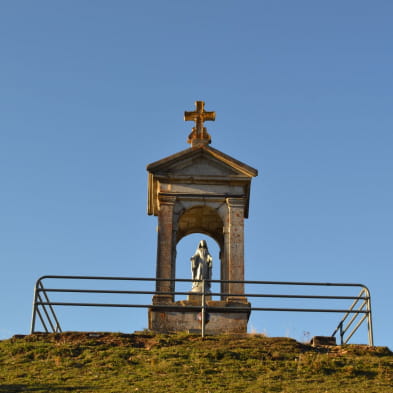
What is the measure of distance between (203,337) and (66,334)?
2.70 meters

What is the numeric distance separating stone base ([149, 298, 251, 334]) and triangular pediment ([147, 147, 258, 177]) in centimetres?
352

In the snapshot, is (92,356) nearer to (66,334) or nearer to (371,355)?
(66,334)

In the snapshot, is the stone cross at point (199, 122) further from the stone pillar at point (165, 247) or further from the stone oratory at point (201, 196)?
Result: the stone pillar at point (165, 247)

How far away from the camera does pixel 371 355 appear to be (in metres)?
17.4

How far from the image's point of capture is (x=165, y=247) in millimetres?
21609

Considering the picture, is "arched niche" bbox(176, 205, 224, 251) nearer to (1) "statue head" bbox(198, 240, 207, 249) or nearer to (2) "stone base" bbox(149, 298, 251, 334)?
(1) "statue head" bbox(198, 240, 207, 249)

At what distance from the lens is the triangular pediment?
880 inches

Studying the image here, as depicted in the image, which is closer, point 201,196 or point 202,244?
point 201,196

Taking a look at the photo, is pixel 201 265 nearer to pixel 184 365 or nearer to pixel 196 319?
pixel 196 319

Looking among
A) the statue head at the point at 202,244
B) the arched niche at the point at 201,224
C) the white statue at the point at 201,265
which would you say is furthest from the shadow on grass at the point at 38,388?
the arched niche at the point at 201,224

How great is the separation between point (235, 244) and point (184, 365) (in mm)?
5809

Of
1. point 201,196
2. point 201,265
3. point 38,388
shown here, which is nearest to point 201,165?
point 201,196

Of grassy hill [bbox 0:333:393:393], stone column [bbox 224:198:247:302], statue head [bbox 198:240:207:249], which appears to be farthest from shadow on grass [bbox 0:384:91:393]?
statue head [bbox 198:240:207:249]

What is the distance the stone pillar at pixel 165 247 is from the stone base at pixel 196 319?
43 cm
